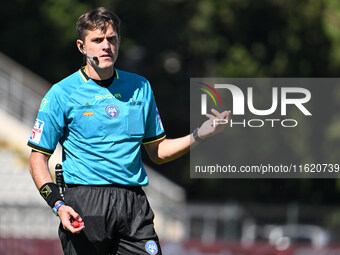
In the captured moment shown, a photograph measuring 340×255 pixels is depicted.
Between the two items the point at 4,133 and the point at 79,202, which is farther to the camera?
the point at 4,133

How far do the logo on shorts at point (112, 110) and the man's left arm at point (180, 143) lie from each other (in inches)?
17.0

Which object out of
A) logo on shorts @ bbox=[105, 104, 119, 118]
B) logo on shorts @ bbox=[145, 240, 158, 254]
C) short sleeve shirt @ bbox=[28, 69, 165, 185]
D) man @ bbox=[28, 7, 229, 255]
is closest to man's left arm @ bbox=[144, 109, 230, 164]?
man @ bbox=[28, 7, 229, 255]

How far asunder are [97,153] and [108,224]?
415 millimetres

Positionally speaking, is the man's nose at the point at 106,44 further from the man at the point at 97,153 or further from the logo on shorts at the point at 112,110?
the logo on shorts at the point at 112,110

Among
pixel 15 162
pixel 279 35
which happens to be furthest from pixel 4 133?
pixel 279 35

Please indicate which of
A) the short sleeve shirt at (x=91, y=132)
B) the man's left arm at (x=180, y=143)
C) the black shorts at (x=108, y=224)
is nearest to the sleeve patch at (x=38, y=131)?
the short sleeve shirt at (x=91, y=132)

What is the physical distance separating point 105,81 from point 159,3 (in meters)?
23.5

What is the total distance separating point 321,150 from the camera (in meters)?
20.6

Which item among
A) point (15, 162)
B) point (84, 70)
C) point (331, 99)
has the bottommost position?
point (84, 70)

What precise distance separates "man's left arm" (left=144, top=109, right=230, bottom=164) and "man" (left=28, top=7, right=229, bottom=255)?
2 centimetres

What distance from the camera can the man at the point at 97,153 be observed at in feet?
15.5

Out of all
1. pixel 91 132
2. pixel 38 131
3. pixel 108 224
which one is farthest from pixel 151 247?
pixel 38 131

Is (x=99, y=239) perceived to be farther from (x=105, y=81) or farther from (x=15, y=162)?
(x=15, y=162)

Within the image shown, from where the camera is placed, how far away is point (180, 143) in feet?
16.6
